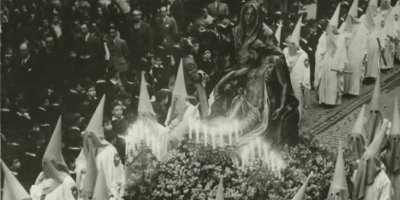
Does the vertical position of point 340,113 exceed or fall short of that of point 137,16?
it falls short

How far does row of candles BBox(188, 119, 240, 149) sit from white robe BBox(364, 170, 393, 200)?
1936 mm

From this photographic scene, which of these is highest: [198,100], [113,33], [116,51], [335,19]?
[335,19]

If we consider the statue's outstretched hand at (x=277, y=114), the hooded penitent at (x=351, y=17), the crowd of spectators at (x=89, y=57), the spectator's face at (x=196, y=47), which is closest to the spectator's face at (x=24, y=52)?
the crowd of spectators at (x=89, y=57)

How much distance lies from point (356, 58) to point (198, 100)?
2.92 m

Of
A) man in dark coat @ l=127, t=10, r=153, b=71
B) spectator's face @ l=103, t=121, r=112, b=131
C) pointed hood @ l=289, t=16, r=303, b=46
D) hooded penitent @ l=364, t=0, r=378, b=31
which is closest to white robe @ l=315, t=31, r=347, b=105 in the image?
hooded penitent @ l=364, t=0, r=378, b=31

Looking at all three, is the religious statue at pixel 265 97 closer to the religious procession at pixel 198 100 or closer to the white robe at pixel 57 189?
the religious procession at pixel 198 100

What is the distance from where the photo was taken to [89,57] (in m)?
13.2

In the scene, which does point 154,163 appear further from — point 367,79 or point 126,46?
point 367,79

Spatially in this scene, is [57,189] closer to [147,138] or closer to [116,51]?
[147,138]

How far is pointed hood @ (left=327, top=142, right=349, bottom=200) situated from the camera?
11.9m

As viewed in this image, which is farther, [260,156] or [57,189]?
[260,156]

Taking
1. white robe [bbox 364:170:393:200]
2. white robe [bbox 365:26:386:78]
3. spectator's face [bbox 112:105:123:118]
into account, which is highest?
white robe [bbox 365:26:386:78]

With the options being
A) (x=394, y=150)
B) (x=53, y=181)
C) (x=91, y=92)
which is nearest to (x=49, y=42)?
(x=91, y=92)

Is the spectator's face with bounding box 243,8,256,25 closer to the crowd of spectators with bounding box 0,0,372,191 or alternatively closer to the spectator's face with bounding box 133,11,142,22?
the crowd of spectators with bounding box 0,0,372,191
